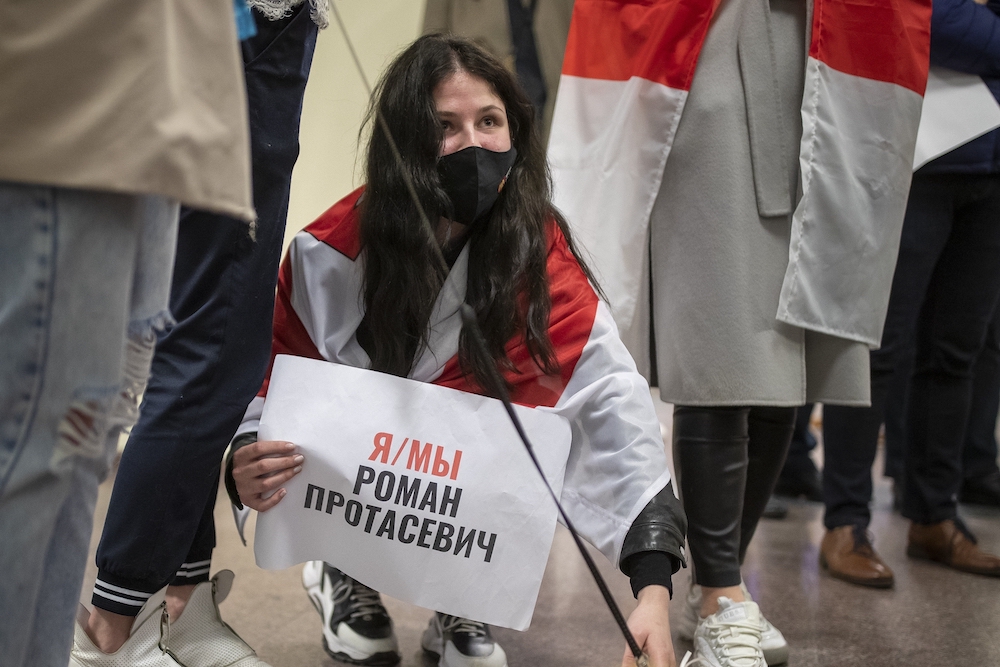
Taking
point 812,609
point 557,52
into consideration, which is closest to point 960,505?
point 812,609

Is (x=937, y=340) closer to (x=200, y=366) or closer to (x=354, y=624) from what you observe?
(x=354, y=624)

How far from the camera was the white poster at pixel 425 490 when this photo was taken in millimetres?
1173

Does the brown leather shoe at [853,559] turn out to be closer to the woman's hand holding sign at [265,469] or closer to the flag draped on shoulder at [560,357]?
the flag draped on shoulder at [560,357]

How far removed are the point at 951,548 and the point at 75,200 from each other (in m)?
1.91

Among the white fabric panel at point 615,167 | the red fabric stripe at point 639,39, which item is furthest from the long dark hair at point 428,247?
the red fabric stripe at point 639,39

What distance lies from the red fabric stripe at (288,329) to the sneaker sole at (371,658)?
45 centimetres

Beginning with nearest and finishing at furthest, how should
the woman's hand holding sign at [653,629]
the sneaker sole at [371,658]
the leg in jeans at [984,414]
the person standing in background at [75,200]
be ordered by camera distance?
1. the person standing in background at [75,200]
2. the woman's hand holding sign at [653,629]
3. the sneaker sole at [371,658]
4. the leg in jeans at [984,414]

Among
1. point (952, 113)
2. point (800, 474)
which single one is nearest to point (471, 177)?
point (952, 113)

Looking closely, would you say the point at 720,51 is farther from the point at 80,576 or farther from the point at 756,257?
the point at 80,576

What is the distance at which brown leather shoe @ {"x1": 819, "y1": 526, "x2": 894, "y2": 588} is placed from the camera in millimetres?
1839

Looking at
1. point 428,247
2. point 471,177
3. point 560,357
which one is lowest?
point 560,357

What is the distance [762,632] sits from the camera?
1.41 m

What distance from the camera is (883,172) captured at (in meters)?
1.47

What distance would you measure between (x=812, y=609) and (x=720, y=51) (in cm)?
99
